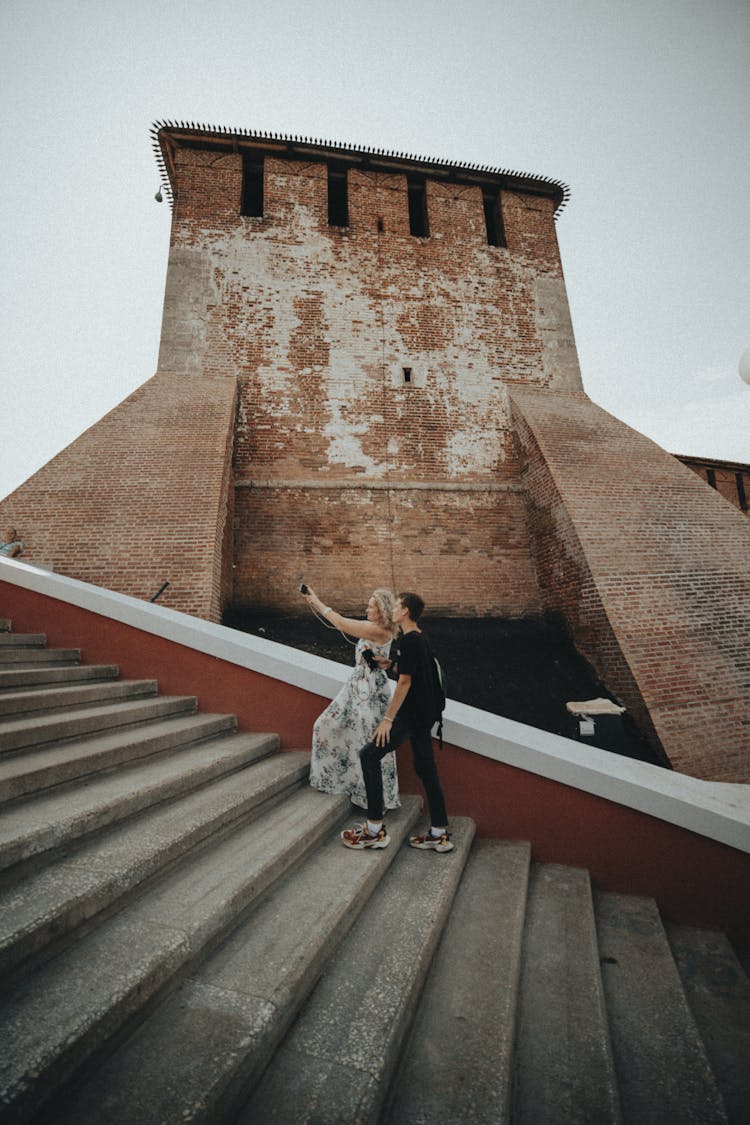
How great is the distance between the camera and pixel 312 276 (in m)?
9.08

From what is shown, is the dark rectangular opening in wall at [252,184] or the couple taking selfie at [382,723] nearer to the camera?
the couple taking selfie at [382,723]

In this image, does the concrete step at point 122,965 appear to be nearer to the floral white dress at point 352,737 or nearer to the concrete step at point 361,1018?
the concrete step at point 361,1018

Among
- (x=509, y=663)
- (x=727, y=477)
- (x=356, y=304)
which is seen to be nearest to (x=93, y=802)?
(x=509, y=663)

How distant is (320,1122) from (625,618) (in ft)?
20.8

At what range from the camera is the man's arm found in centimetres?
238

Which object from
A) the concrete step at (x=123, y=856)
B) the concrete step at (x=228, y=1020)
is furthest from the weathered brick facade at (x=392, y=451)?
the concrete step at (x=228, y=1020)

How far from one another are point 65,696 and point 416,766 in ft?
7.19

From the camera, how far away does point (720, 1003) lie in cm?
193

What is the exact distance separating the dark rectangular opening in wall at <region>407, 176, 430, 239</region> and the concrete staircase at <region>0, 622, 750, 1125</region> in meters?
11.7

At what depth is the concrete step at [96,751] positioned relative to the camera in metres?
1.95

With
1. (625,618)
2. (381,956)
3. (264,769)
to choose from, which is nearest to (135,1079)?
(381,956)

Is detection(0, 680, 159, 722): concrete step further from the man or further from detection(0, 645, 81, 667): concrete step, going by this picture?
the man

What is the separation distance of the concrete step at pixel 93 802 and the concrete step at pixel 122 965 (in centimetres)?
36

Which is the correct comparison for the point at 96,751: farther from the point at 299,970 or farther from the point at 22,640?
the point at 22,640
